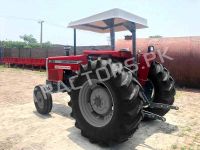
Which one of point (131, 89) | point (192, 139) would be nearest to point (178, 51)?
point (192, 139)

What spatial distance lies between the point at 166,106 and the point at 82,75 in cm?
185

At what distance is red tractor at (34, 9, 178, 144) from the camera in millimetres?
3896

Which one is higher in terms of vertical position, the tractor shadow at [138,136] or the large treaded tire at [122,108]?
the large treaded tire at [122,108]

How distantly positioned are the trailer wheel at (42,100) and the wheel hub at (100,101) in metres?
1.71

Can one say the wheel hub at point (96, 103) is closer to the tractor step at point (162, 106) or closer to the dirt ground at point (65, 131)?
the dirt ground at point (65, 131)

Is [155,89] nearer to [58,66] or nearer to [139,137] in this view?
[139,137]

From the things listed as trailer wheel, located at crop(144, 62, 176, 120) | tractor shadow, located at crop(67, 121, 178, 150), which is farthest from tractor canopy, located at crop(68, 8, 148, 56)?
tractor shadow, located at crop(67, 121, 178, 150)

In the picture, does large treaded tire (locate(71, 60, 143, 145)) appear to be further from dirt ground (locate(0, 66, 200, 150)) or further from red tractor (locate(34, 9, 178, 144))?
dirt ground (locate(0, 66, 200, 150))

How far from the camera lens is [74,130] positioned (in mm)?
4969

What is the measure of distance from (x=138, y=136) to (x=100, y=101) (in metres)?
1.01

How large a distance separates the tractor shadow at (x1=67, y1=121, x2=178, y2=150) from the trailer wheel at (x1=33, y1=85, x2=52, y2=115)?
121cm

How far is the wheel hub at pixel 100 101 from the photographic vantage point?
4.43 meters

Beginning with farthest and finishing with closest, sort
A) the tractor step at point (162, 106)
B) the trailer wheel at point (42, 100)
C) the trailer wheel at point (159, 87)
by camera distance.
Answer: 1. the trailer wheel at point (42, 100)
2. the trailer wheel at point (159, 87)
3. the tractor step at point (162, 106)

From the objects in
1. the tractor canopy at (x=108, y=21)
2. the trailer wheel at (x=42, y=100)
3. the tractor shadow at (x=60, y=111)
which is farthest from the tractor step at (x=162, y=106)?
the trailer wheel at (x=42, y=100)
